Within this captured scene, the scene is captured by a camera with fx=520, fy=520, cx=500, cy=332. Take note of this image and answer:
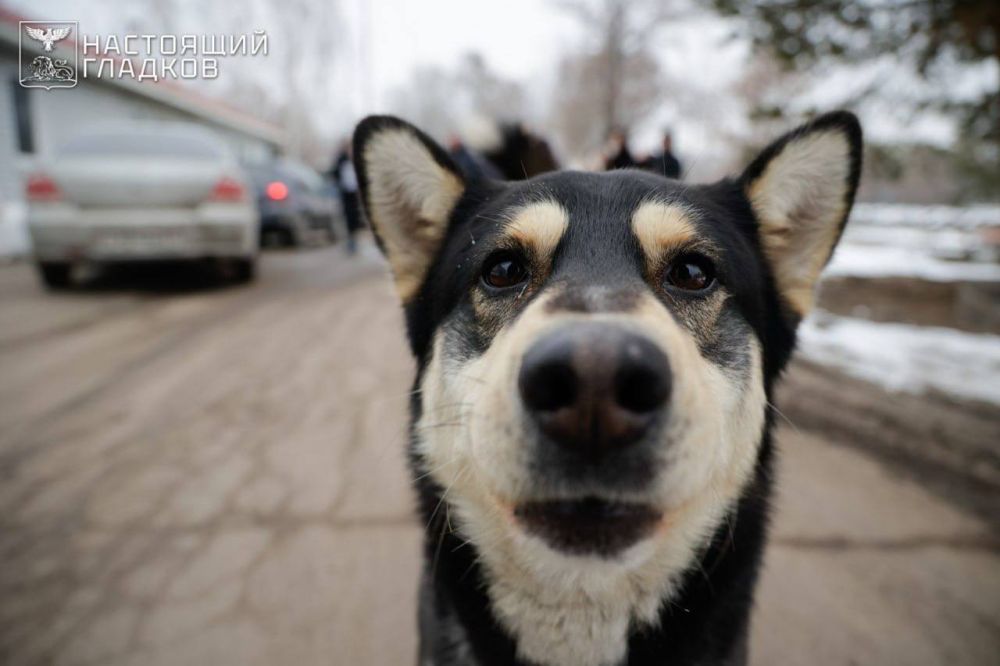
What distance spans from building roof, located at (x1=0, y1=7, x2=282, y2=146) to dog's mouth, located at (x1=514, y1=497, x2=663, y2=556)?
10297mm

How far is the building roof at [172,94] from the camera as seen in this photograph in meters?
9.76

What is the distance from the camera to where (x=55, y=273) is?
6434 millimetres

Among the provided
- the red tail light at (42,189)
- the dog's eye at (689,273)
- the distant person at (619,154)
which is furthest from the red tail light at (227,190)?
the dog's eye at (689,273)

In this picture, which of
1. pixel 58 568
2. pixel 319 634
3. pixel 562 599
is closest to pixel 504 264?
pixel 562 599

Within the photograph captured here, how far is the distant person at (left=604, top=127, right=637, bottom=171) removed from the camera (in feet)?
20.0

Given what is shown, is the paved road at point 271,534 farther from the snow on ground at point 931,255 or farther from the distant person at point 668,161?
the snow on ground at point 931,255

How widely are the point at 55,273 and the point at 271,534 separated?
19.9ft

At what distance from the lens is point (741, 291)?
178cm

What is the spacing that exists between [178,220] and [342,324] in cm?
235

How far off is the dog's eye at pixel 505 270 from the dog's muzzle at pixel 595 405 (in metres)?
0.67

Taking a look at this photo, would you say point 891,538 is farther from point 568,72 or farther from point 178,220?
point 568,72

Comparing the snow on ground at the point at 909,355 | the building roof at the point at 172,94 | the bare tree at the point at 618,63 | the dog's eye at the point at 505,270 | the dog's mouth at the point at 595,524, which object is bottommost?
the snow on ground at the point at 909,355

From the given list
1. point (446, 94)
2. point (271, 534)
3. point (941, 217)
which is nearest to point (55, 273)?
point (271, 534)
